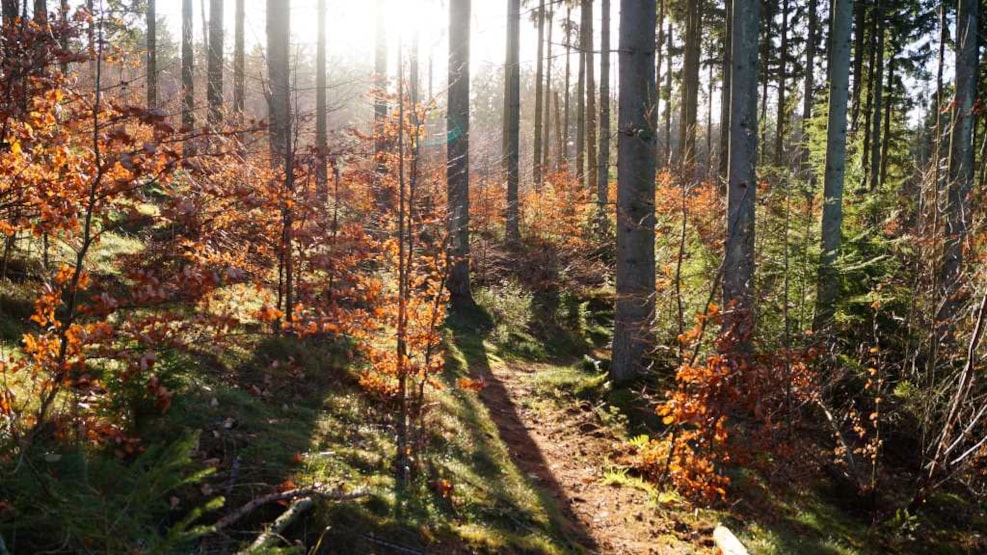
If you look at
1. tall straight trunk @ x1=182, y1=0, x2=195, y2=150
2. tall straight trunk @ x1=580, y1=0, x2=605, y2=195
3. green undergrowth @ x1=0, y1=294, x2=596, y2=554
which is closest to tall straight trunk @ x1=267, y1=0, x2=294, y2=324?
green undergrowth @ x1=0, y1=294, x2=596, y2=554

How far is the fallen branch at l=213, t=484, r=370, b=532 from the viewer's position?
3.91 m

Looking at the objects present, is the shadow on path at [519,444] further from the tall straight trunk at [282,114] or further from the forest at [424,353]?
the tall straight trunk at [282,114]

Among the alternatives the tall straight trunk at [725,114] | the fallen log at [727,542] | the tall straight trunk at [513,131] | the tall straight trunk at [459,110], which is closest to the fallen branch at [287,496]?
the fallen log at [727,542]

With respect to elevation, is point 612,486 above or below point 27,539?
below

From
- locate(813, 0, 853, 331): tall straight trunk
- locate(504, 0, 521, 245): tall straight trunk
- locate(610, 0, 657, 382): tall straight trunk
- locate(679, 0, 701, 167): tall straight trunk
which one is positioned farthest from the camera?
locate(679, 0, 701, 167): tall straight trunk

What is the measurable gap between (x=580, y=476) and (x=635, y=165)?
13.2 ft

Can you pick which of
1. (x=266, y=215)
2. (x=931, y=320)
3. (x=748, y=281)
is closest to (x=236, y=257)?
(x=266, y=215)

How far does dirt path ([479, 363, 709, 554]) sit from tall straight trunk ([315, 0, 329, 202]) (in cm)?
371

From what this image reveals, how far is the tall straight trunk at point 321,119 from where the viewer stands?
27.0 feet

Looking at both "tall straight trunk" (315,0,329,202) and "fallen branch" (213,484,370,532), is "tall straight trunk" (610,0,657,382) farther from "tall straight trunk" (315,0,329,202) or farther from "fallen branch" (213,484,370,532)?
"fallen branch" (213,484,370,532)

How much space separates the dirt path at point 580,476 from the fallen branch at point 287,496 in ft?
7.24

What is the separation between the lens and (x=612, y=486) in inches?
273

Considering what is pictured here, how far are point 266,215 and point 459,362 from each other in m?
4.00

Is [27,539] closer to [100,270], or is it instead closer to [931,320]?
[100,270]
